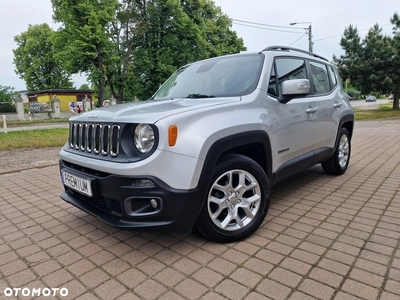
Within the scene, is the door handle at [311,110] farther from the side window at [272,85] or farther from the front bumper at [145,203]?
the front bumper at [145,203]

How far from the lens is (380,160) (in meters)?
6.03

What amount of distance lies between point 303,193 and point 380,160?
10.4ft

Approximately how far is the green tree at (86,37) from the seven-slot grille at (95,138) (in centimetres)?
2211

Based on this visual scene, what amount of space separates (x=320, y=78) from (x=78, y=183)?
3.52 metres

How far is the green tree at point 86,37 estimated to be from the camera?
878 inches

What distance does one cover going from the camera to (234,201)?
8.47ft

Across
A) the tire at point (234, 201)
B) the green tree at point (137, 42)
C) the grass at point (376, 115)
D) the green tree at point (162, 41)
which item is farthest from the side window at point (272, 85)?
the green tree at point (162, 41)

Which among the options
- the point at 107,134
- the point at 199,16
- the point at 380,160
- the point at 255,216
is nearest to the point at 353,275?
the point at 255,216

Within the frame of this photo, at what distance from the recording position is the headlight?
2.17 metres

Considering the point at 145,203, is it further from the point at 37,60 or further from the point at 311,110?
the point at 37,60

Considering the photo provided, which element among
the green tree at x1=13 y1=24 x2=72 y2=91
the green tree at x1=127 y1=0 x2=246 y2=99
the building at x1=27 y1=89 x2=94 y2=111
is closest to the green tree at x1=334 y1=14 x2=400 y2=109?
the green tree at x1=127 y1=0 x2=246 y2=99

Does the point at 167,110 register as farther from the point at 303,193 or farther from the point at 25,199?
the point at 25,199

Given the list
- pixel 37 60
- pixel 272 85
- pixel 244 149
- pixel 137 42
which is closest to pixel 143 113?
pixel 244 149

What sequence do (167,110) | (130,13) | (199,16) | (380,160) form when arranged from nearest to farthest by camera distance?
(167,110) → (380,160) → (130,13) → (199,16)
